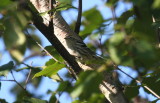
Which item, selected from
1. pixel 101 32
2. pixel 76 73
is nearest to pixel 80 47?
pixel 76 73

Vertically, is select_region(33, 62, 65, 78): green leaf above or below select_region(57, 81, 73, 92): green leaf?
above

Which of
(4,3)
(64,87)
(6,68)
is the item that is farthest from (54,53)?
(4,3)

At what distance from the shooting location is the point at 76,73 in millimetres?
1127

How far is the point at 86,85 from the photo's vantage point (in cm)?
60

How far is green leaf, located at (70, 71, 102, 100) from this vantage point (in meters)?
0.60

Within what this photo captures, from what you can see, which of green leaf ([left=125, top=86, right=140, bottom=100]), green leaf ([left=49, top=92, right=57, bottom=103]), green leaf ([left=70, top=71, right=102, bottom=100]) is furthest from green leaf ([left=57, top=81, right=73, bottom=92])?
green leaf ([left=70, top=71, right=102, bottom=100])

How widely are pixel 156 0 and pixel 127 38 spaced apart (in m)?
0.09

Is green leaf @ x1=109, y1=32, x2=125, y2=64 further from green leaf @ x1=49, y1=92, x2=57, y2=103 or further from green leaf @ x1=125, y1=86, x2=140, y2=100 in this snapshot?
green leaf @ x1=49, y1=92, x2=57, y2=103

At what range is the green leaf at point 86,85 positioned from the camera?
0.60 meters

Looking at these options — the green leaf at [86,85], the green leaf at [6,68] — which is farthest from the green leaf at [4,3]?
the green leaf at [6,68]

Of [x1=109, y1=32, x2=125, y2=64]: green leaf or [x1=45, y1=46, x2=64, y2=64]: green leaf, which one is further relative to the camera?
[x1=45, y1=46, x2=64, y2=64]: green leaf

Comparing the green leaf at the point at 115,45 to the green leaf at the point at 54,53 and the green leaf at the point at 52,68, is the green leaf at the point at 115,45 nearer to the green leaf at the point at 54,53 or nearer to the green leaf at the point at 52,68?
the green leaf at the point at 52,68

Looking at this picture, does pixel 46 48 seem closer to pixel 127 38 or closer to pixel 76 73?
pixel 76 73

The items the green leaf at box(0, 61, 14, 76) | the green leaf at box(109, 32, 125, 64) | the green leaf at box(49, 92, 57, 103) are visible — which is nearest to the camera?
the green leaf at box(109, 32, 125, 64)
